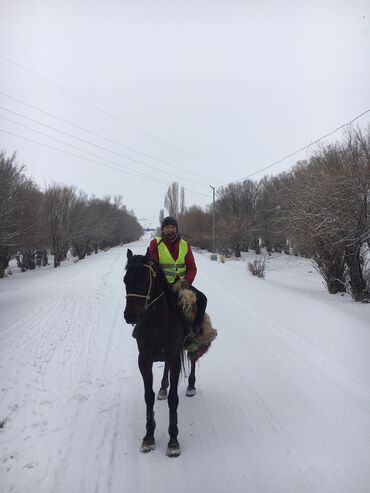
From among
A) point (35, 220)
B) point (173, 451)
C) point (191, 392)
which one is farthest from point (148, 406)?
point (35, 220)

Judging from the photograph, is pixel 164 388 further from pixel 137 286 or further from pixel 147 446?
pixel 137 286

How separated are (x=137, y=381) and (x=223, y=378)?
4.52 feet

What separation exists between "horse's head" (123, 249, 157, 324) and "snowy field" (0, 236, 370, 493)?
154 centimetres

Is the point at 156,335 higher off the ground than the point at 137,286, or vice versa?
the point at 137,286

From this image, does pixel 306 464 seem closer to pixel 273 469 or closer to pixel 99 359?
pixel 273 469

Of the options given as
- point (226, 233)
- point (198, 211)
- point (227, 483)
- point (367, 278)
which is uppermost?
point (198, 211)

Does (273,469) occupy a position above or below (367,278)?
below

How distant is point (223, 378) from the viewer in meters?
5.36

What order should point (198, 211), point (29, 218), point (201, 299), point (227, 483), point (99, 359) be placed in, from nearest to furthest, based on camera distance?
1. point (227, 483)
2. point (201, 299)
3. point (99, 359)
4. point (29, 218)
5. point (198, 211)

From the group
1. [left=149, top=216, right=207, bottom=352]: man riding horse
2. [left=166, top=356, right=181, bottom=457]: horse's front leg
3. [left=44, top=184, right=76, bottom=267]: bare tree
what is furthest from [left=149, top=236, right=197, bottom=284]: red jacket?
[left=44, top=184, right=76, bottom=267]: bare tree

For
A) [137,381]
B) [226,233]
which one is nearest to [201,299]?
[137,381]

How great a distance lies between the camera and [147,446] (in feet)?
11.5

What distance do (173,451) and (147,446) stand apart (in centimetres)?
28

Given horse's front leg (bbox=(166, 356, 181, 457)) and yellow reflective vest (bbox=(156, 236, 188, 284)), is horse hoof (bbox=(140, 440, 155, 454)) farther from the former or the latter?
yellow reflective vest (bbox=(156, 236, 188, 284))
